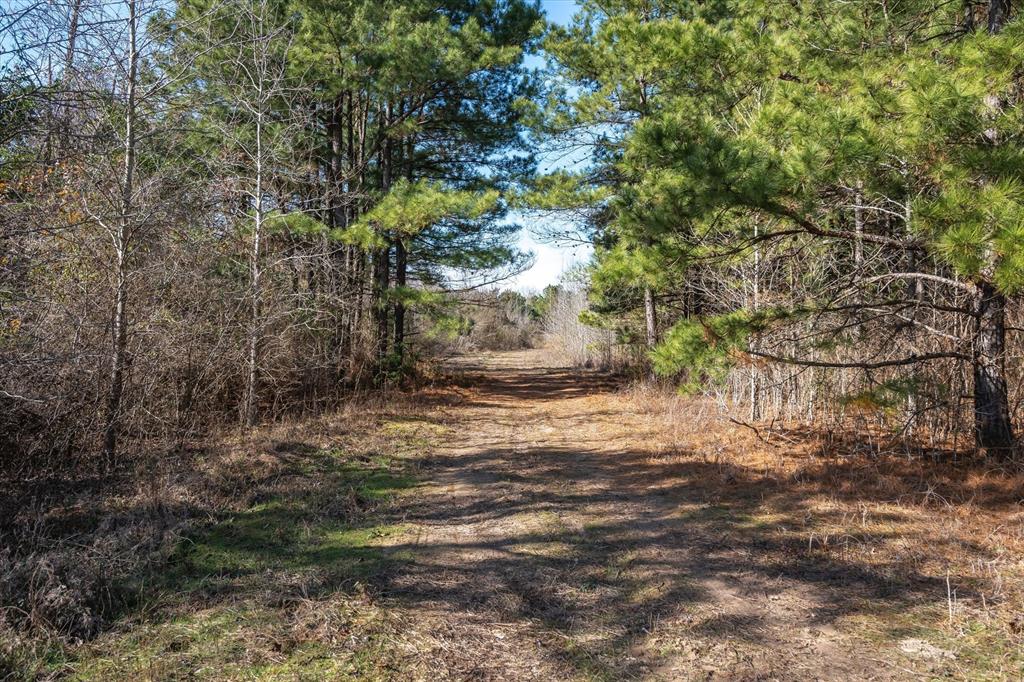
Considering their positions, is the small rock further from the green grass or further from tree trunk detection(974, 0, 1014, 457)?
tree trunk detection(974, 0, 1014, 457)

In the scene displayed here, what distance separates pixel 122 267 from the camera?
6301 mm

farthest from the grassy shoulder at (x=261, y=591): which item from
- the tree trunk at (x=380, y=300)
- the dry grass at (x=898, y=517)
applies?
the tree trunk at (x=380, y=300)

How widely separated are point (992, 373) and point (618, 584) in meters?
4.62

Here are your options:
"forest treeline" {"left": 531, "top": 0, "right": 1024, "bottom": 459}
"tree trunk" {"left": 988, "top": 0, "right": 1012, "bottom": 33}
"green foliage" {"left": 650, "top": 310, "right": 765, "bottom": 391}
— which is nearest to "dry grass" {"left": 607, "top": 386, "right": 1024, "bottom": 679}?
"forest treeline" {"left": 531, "top": 0, "right": 1024, "bottom": 459}

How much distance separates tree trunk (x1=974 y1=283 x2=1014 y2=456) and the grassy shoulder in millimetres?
5840

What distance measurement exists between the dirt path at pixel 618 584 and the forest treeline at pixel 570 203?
61.2 inches

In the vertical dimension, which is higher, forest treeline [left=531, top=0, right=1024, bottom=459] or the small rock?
forest treeline [left=531, top=0, right=1024, bottom=459]

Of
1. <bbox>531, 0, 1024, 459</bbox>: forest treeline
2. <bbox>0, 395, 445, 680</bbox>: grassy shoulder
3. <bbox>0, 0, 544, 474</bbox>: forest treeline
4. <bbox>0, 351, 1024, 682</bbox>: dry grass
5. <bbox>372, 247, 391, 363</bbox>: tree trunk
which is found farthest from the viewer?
<bbox>372, 247, 391, 363</bbox>: tree trunk

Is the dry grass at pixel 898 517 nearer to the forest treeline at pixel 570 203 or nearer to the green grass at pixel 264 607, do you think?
the forest treeline at pixel 570 203

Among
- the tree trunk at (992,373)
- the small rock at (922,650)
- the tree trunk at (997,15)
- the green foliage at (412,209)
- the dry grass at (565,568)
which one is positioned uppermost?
the tree trunk at (997,15)

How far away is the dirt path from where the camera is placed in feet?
10.6

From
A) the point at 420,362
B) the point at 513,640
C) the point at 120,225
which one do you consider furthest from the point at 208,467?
the point at 420,362

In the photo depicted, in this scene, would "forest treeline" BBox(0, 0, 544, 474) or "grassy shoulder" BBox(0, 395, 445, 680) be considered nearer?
"grassy shoulder" BBox(0, 395, 445, 680)

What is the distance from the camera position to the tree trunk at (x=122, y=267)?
20.3 feet
